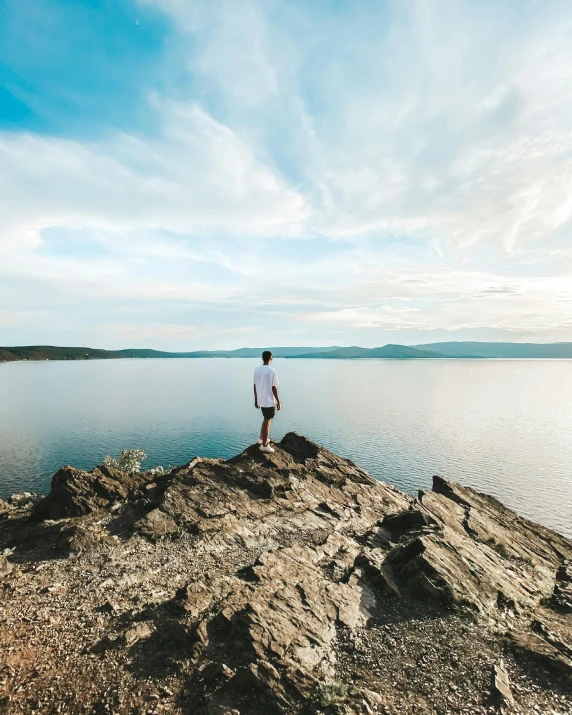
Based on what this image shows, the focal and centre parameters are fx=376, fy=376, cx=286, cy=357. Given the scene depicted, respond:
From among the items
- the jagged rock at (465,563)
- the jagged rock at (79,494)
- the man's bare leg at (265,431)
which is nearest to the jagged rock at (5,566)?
the jagged rock at (79,494)

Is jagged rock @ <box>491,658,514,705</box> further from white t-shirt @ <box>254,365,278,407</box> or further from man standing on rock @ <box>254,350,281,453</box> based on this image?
white t-shirt @ <box>254,365,278,407</box>

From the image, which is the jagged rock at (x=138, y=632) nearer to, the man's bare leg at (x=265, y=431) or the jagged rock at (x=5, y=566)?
the jagged rock at (x=5, y=566)

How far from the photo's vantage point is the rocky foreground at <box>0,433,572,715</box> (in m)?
9.77

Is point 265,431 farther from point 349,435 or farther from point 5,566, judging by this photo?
point 349,435

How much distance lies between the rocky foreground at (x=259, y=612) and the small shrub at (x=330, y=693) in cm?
5

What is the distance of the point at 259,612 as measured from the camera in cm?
1205

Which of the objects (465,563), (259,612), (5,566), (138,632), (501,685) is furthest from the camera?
(465,563)

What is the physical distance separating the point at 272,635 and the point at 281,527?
948 cm

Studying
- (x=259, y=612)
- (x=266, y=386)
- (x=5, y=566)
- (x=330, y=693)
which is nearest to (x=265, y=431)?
(x=266, y=386)

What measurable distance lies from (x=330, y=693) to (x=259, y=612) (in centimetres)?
319

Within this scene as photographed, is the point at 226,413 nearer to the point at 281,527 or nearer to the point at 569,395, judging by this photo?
the point at 281,527

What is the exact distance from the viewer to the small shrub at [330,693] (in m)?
9.39

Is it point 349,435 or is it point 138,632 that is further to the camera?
point 349,435

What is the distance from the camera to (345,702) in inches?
372
